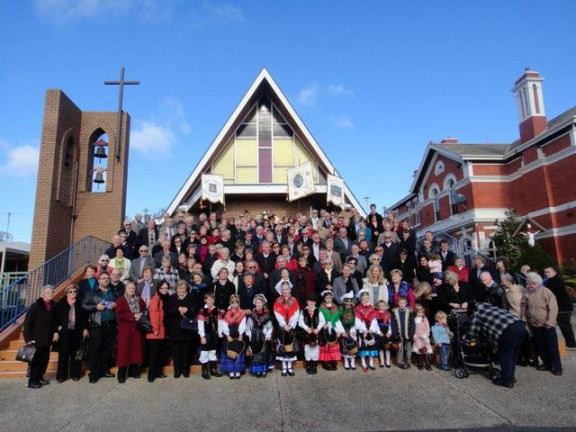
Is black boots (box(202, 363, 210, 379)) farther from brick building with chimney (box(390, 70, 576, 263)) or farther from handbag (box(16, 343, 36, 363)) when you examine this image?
brick building with chimney (box(390, 70, 576, 263))

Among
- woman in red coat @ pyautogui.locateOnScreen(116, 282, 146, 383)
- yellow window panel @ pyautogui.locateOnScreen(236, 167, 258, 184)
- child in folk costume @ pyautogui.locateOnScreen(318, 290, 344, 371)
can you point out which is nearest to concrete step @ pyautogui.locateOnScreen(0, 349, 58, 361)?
woman in red coat @ pyautogui.locateOnScreen(116, 282, 146, 383)

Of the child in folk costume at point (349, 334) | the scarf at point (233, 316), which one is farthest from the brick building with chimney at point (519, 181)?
the scarf at point (233, 316)

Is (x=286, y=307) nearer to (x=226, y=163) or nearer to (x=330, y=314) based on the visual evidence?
(x=330, y=314)

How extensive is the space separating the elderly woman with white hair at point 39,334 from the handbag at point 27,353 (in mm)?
54

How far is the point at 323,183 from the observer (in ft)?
47.9

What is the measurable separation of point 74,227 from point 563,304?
13399mm

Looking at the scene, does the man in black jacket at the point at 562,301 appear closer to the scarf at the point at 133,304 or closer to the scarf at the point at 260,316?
the scarf at the point at 260,316

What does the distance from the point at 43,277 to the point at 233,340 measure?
6011 millimetres

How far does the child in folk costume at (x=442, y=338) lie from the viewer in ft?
20.3

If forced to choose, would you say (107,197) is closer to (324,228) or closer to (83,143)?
(83,143)

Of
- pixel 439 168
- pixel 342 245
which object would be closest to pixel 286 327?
pixel 342 245

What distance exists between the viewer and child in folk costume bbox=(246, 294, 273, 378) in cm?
605

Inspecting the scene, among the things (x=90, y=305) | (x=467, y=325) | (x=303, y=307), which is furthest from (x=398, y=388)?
(x=90, y=305)

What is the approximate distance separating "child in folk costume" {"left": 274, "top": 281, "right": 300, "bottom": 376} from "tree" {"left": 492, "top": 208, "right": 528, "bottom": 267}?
17.8 m
